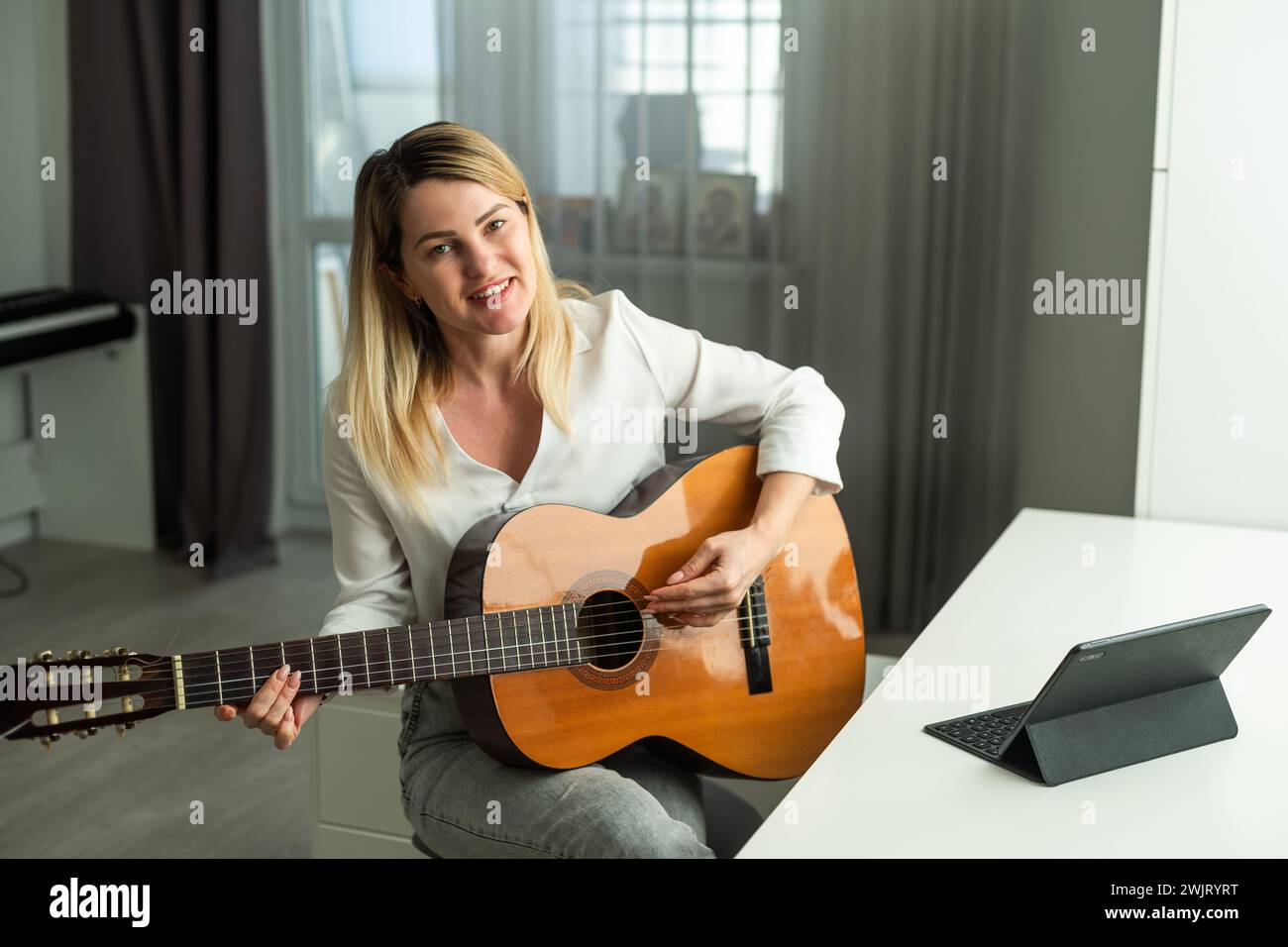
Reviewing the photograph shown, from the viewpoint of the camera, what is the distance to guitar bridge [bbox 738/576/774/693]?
5.42ft

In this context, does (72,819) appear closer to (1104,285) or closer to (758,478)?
(758,478)

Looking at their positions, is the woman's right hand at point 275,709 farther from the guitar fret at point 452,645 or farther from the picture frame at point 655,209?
the picture frame at point 655,209

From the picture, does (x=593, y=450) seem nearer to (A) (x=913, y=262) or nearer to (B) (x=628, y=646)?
(B) (x=628, y=646)

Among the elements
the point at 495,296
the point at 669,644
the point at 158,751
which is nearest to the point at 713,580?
the point at 669,644

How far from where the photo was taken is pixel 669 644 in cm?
162

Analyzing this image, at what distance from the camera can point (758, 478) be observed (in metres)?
1.77

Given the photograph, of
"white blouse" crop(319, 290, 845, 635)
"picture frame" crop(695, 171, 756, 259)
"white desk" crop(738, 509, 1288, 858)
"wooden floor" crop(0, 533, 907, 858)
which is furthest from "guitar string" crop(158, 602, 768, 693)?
"picture frame" crop(695, 171, 756, 259)

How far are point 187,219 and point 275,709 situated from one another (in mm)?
2692

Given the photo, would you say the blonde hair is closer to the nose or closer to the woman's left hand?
the nose

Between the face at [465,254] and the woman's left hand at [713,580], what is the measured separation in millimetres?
374

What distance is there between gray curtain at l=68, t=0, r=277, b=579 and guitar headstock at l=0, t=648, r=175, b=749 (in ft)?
8.61

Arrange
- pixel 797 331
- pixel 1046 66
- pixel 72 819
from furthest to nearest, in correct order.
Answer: pixel 797 331 < pixel 1046 66 < pixel 72 819
